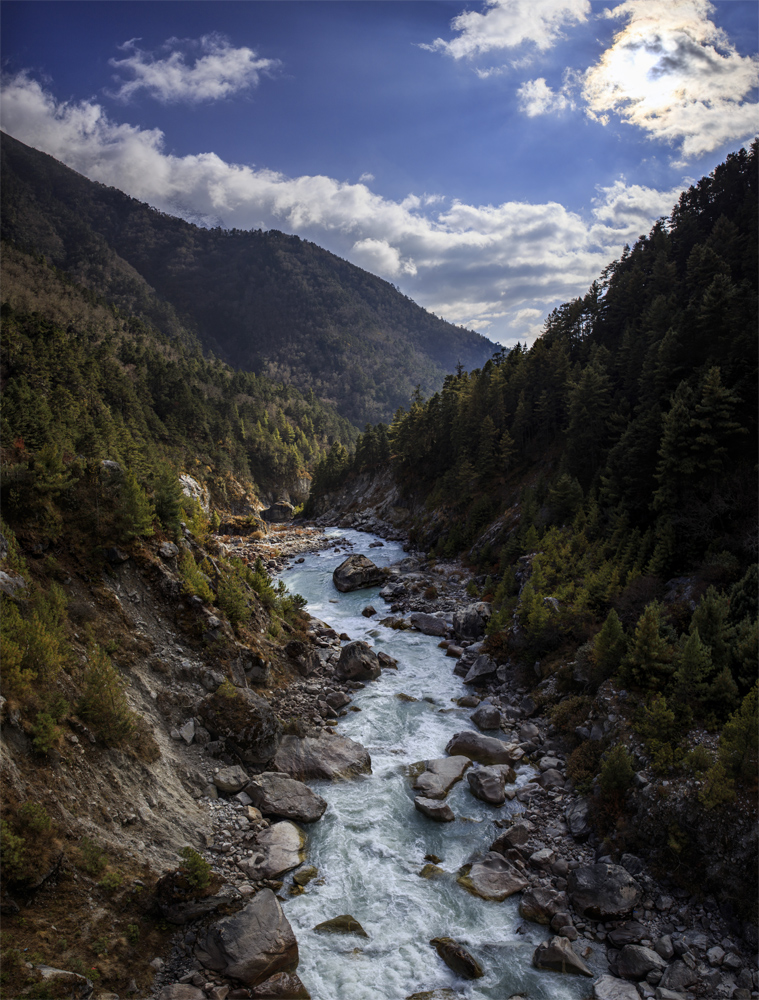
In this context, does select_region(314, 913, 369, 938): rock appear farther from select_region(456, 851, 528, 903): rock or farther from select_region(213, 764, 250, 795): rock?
select_region(213, 764, 250, 795): rock

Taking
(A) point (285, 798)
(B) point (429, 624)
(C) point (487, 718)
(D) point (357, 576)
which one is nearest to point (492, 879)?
(A) point (285, 798)

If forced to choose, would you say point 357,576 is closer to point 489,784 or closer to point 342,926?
point 489,784

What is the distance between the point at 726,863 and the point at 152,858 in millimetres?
13284

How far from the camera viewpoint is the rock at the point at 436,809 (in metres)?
14.5

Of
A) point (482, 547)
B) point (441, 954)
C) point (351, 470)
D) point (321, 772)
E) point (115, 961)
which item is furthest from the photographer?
point (351, 470)

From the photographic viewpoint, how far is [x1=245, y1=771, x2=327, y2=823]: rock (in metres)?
13.8

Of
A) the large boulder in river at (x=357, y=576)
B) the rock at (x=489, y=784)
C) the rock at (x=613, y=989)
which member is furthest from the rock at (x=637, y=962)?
the large boulder in river at (x=357, y=576)

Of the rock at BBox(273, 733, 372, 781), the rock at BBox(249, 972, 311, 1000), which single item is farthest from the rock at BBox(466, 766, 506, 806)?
the rock at BBox(249, 972, 311, 1000)

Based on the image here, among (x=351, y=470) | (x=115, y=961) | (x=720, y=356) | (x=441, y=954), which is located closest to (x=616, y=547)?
(x=720, y=356)

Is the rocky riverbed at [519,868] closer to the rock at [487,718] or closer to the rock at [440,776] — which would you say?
the rock at [487,718]

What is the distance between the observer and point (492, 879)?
12312mm

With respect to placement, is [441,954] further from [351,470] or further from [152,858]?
[351,470]

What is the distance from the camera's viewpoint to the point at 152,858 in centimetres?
1056

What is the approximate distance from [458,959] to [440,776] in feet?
19.4
